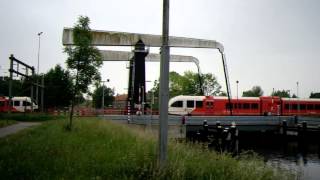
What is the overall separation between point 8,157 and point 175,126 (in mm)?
23178

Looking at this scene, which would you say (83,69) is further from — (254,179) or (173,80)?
(173,80)

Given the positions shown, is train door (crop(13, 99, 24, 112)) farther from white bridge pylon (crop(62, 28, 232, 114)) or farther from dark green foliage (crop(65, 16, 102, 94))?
dark green foliage (crop(65, 16, 102, 94))

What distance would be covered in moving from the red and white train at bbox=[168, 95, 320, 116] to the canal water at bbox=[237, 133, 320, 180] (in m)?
7.62

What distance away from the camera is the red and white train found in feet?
162

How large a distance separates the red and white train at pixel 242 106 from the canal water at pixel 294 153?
25.0ft

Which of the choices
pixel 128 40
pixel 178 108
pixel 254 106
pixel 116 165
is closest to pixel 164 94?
pixel 116 165

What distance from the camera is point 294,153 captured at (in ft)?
93.9

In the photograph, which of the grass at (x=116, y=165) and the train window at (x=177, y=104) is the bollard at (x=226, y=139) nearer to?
the grass at (x=116, y=165)

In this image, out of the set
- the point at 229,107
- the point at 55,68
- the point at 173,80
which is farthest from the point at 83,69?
the point at 173,80

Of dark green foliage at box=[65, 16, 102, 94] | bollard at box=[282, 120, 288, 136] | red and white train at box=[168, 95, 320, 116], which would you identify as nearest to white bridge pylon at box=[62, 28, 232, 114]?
dark green foliage at box=[65, 16, 102, 94]

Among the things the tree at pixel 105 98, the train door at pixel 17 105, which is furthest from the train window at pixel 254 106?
the tree at pixel 105 98

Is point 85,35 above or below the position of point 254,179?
above

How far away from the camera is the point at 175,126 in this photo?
1344 inches

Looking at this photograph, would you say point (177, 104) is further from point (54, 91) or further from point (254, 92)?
point (254, 92)
